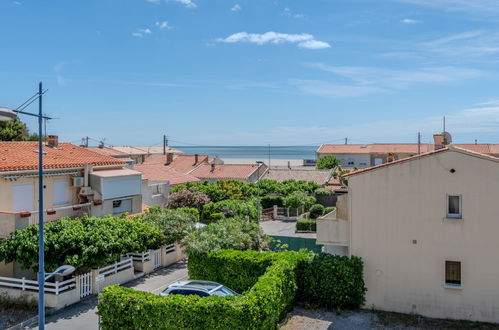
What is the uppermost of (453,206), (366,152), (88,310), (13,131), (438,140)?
(13,131)

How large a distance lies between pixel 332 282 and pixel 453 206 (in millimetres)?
6395

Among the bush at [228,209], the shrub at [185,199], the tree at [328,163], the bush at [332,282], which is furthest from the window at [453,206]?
the tree at [328,163]

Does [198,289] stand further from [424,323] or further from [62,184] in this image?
[62,184]

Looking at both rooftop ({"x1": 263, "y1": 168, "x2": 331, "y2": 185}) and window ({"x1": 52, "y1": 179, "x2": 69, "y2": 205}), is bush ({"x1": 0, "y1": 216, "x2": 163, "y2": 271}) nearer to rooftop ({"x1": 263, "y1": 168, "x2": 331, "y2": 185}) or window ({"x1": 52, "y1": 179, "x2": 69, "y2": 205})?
window ({"x1": 52, "y1": 179, "x2": 69, "y2": 205})

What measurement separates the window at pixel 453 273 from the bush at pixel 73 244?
15135 millimetres

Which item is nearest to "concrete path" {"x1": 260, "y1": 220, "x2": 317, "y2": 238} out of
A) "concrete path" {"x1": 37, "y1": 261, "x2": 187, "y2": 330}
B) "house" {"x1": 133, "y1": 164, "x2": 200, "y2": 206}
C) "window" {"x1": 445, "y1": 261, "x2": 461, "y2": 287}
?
"house" {"x1": 133, "y1": 164, "x2": 200, "y2": 206}

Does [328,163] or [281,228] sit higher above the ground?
[328,163]

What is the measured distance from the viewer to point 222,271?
20234 mm

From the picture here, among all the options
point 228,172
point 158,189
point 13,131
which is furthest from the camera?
point 228,172

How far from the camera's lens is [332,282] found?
1908 centimetres

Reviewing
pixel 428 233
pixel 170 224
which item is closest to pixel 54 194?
pixel 170 224

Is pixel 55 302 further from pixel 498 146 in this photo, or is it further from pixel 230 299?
pixel 498 146

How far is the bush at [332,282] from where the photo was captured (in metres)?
19.1

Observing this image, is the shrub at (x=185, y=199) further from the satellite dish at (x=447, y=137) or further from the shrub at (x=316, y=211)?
the satellite dish at (x=447, y=137)
